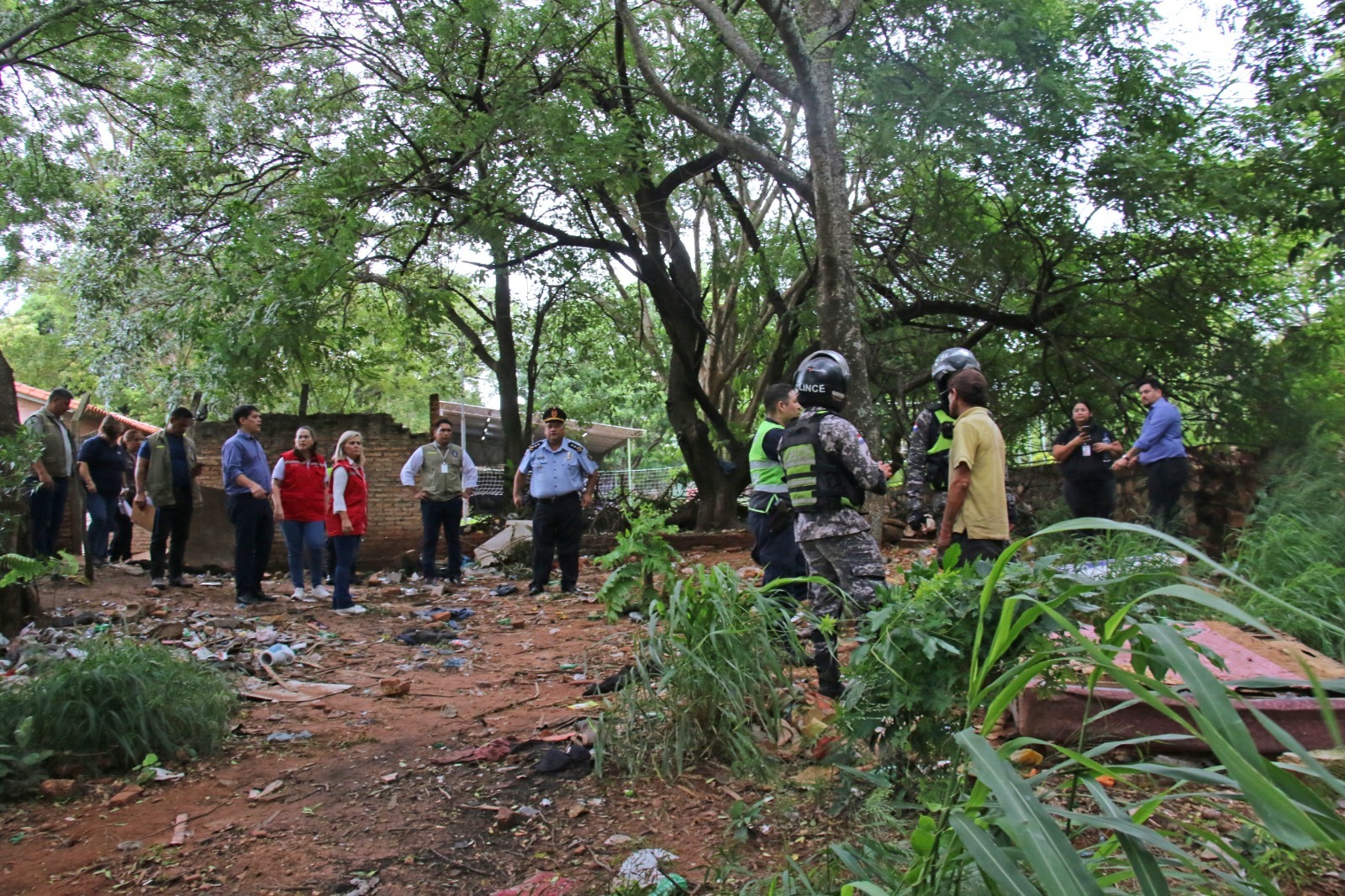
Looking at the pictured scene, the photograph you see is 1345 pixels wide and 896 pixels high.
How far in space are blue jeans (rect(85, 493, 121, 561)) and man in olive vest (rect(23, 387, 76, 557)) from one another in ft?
3.63

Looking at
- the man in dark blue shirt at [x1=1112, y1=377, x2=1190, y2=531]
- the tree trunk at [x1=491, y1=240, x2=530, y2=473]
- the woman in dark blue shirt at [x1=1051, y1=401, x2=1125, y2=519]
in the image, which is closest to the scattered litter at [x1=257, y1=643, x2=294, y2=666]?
the woman in dark blue shirt at [x1=1051, y1=401, x2=1125, y2=519]

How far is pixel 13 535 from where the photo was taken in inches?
224

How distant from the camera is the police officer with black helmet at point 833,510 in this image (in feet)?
14.6

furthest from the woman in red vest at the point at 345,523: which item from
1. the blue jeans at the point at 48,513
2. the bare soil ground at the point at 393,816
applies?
the bare soil ground at the point at 393,816

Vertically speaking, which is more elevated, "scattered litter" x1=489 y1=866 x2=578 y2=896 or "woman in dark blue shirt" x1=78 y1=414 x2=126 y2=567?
"woman in dark blue shirt" x1=78 y1=414 x2=126 y2=567

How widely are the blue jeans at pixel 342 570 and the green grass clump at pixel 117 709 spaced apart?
12.3 feet

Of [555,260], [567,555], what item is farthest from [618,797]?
[555,260]

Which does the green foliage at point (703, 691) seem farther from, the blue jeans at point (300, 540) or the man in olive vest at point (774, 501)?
the blue jeans at point (300, 540)

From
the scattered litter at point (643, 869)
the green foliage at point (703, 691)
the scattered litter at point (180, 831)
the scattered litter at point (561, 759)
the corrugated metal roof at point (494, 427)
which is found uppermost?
→ the corrugated metal roof at point (494, 427)

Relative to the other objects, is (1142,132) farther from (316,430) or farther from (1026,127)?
(316,430)

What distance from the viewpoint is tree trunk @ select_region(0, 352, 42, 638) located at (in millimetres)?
5688

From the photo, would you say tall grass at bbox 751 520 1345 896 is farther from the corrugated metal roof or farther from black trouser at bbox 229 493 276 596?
the corrugated metal roof

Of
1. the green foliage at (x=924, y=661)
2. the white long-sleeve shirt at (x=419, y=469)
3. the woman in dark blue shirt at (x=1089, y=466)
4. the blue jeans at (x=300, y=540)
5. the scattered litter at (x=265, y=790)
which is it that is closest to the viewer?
the green foliage at (x=924, y=661)

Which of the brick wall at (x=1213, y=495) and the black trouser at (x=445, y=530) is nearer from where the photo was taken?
the brick wall at (x=1213, y=495)
